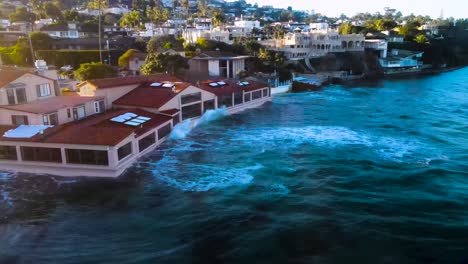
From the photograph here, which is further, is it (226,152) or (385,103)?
(385,103)

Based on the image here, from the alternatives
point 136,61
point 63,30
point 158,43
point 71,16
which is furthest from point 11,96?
point 71,16

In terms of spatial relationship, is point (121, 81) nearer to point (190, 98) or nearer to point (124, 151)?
point (190, 98)

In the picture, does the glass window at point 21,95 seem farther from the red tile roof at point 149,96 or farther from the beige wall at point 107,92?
the red tile roof at point 149,96

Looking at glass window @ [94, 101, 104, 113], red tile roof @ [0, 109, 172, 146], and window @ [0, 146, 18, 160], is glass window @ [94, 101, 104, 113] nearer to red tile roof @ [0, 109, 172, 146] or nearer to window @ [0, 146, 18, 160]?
red tile roof @ [0, 109, 172, 146]

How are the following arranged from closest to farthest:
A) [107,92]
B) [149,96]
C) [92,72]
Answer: [107,92]
[149,96]
[92,72]

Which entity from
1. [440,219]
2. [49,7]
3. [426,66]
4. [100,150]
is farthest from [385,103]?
[49,7]

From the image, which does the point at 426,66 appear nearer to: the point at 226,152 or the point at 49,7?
the point at 226,152
